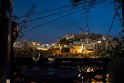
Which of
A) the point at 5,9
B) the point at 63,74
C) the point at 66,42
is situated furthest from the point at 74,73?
the point at 66,42

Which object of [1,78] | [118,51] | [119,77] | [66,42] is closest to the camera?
[1,78]

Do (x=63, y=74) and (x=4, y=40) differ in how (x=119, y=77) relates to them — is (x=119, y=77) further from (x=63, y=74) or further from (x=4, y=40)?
(x=4, y=40)

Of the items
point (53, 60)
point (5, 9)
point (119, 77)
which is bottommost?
point (119, 77)

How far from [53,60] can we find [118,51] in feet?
14.4

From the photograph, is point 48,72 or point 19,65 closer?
point 48,72

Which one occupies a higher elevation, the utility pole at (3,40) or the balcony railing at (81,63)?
the utility pole at (3,40)

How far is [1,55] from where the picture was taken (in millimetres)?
6727

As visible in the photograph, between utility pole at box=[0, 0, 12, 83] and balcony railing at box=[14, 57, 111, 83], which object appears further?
balcony railing at box=[14, 57, 111, 83]

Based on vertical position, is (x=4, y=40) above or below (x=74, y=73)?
above

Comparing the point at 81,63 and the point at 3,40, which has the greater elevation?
the point at 3,40

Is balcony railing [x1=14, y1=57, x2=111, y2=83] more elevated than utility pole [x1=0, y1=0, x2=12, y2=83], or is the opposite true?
utility pole [x1=0, y1=0, x2=12, y2=83]

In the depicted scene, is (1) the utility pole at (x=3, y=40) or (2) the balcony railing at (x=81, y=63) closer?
(1) the utility pole at (x=3, y=40)

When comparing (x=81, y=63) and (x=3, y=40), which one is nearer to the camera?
(x=3, y=40)

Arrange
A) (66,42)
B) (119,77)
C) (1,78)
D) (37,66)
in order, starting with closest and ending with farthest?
(1,78) → (37,66) → (119,77) → (66,42)
